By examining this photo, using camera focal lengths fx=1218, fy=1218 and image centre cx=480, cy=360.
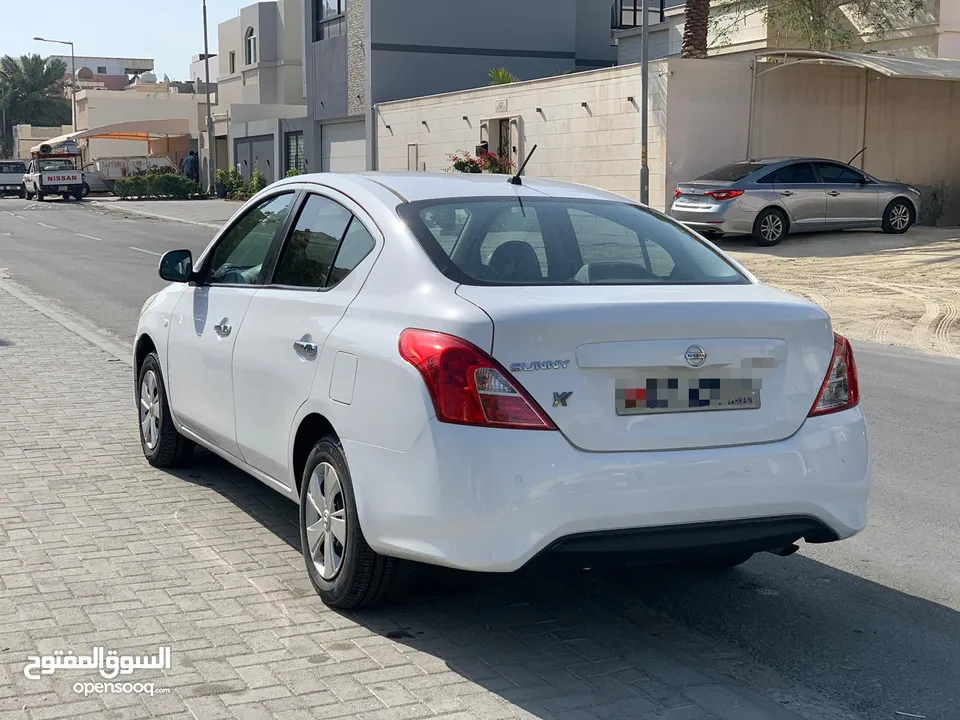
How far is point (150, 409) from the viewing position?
6.91m

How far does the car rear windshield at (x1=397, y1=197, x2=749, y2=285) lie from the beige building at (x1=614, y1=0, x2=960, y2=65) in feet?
84.2

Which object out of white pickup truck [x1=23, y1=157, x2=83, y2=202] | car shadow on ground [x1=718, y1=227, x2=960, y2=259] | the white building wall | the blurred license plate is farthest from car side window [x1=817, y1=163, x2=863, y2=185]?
white pickup truck [x1=23, y1=157, x2=83, y2=202]

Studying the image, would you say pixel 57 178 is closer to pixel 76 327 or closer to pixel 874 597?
pixel 76 327

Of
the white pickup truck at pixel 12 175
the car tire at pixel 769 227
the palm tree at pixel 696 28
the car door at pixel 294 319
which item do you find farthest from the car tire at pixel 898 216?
the white pickup truck at pixel 12 175

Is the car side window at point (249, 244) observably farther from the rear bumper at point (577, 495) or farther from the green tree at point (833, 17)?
the green tree at point (833, 17)

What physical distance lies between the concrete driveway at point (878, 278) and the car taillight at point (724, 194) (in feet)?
3.33

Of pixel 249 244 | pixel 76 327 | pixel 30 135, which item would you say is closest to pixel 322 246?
pixel 249 244

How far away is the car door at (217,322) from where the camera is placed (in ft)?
18.5

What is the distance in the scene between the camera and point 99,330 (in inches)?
512

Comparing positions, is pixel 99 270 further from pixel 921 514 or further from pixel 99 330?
pixel 921 514

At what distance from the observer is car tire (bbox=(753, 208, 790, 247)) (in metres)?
22.6

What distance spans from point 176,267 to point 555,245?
2.33 m

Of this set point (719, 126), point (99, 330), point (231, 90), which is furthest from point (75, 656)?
point (231, 90)

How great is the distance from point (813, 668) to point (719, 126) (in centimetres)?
2353
